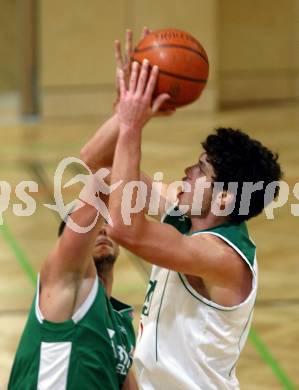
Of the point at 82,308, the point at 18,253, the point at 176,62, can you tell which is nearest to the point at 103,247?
the point at 82,308

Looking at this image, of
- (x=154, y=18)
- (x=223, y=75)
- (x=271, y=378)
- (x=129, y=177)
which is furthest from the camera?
(x=223, y=75)

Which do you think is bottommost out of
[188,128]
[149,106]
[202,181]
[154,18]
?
[188,128]

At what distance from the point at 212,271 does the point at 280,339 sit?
7.60ft

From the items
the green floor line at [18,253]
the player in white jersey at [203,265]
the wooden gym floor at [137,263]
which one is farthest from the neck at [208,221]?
the green floor line at [18,253]

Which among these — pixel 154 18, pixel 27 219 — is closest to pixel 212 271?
pixel 27 219

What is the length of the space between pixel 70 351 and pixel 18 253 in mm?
3671

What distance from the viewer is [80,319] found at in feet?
10.5

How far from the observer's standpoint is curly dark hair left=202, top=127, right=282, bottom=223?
3.23 metres

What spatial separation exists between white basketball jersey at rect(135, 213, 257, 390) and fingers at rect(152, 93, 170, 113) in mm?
498

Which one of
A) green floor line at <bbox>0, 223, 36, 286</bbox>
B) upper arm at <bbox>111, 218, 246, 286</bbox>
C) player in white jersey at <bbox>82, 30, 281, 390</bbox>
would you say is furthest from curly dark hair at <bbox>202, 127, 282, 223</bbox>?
green floor line at <bbox>0, 223, 36, 286</bbox>

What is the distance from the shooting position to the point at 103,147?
3303 mm

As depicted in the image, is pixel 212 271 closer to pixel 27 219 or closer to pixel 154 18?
pixel 27 219

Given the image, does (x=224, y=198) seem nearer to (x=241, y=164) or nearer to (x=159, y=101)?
(x=241, y=164)

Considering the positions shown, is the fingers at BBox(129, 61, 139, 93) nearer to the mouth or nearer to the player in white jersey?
the player in white jersey
